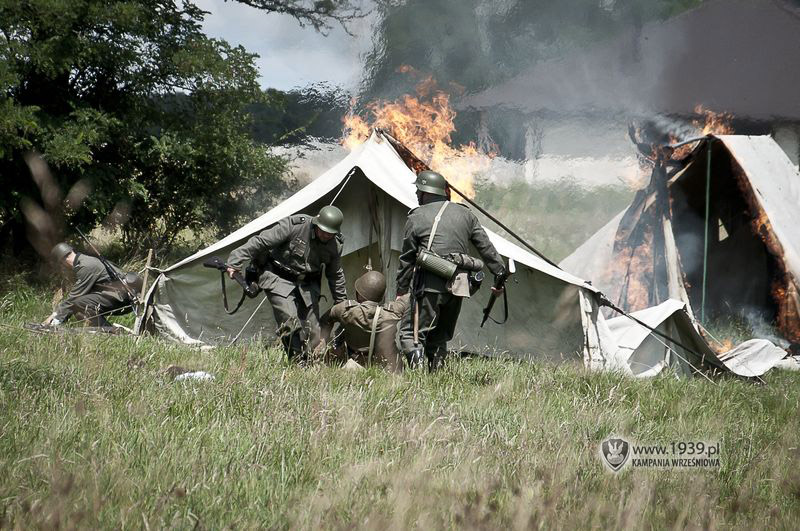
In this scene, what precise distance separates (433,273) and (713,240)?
18.1 feet

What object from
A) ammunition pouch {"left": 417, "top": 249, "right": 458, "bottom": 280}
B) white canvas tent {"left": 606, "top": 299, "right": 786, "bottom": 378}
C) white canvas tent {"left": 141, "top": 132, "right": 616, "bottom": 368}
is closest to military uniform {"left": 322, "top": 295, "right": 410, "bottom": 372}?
ammunition pouch {"left": 417, "top": 249, "right": 458, "bottom": 280}

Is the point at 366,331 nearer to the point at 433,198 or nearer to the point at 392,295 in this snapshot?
the point at 433,198

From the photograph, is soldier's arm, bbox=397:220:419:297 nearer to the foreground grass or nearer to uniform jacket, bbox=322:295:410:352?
uniform jacket, bbox=322:295:410:352

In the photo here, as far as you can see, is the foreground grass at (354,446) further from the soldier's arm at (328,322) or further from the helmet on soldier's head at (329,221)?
the helmet on soldier's head at (329,221)

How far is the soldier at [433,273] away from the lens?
18.6 feet

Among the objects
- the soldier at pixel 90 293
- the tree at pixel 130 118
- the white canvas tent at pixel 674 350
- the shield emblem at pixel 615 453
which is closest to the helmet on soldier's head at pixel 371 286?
the white canvas tent at pixel 674 350

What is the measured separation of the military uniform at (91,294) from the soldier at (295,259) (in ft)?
6.04

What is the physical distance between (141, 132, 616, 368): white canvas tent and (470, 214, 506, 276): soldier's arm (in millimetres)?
615

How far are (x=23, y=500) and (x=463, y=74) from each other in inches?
710

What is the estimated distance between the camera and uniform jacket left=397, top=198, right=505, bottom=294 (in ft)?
18.9

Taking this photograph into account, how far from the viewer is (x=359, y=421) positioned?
3793 mm

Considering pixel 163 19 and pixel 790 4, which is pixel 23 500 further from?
pixel 790 4

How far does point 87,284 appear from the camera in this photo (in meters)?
7.46

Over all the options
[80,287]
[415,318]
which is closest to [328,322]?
[415,318]
